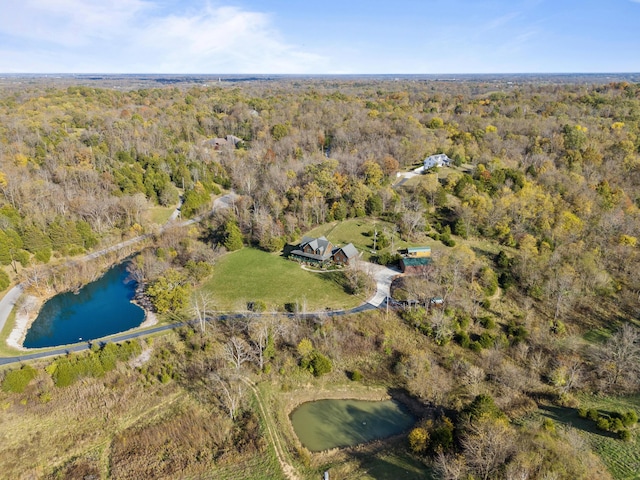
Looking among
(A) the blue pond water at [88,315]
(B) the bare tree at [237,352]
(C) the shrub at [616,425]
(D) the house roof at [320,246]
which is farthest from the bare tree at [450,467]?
(A) the blue pond water at [88,315]

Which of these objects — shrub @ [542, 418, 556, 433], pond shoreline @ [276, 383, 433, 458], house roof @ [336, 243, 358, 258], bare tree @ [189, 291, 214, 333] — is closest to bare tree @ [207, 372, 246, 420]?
pond shoreline @ [276, 383, 433, 458]

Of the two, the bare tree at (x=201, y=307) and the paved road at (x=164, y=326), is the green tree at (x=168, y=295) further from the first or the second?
the paved road at (x=164, y=326)

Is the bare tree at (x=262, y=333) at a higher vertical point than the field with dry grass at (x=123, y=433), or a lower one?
higher

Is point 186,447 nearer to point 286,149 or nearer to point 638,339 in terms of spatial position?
point 638,339

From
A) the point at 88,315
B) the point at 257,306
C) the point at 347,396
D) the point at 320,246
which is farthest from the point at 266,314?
the point at 88,315

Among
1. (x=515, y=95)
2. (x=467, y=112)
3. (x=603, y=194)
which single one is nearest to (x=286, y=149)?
(x=467, y=112)

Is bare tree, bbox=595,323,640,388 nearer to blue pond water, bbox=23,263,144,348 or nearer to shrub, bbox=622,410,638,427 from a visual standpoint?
shrub, bbox=622,410,638,427
